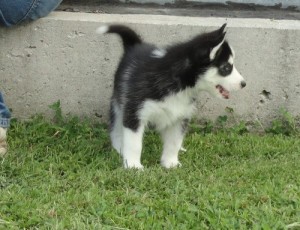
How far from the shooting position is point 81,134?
6.43 meters

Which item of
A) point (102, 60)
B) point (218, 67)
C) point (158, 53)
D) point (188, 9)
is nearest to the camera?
point (218, 67)

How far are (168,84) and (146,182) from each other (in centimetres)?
79

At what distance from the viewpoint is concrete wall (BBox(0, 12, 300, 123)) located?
659cm

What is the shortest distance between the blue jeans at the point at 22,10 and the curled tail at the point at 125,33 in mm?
707

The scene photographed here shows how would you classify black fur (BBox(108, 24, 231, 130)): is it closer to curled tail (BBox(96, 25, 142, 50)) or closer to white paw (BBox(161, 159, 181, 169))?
curled tail (BBox(96, 25, 142, 50))

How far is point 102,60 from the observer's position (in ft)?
21.9

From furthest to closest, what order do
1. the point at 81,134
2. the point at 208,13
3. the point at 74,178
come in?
the point at 208,13 < the point at 81,134 < the point at 74,178

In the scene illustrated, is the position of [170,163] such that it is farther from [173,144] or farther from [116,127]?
[116,127]

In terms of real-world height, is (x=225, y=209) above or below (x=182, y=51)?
below

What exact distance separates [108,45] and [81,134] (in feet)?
2.82

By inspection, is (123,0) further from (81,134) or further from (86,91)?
(81,134)

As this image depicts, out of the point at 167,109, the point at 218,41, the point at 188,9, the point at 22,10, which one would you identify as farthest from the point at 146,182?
the point at 188,9

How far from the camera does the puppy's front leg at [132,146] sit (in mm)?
5617

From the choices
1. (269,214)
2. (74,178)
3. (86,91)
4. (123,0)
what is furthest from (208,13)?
(269,214)
